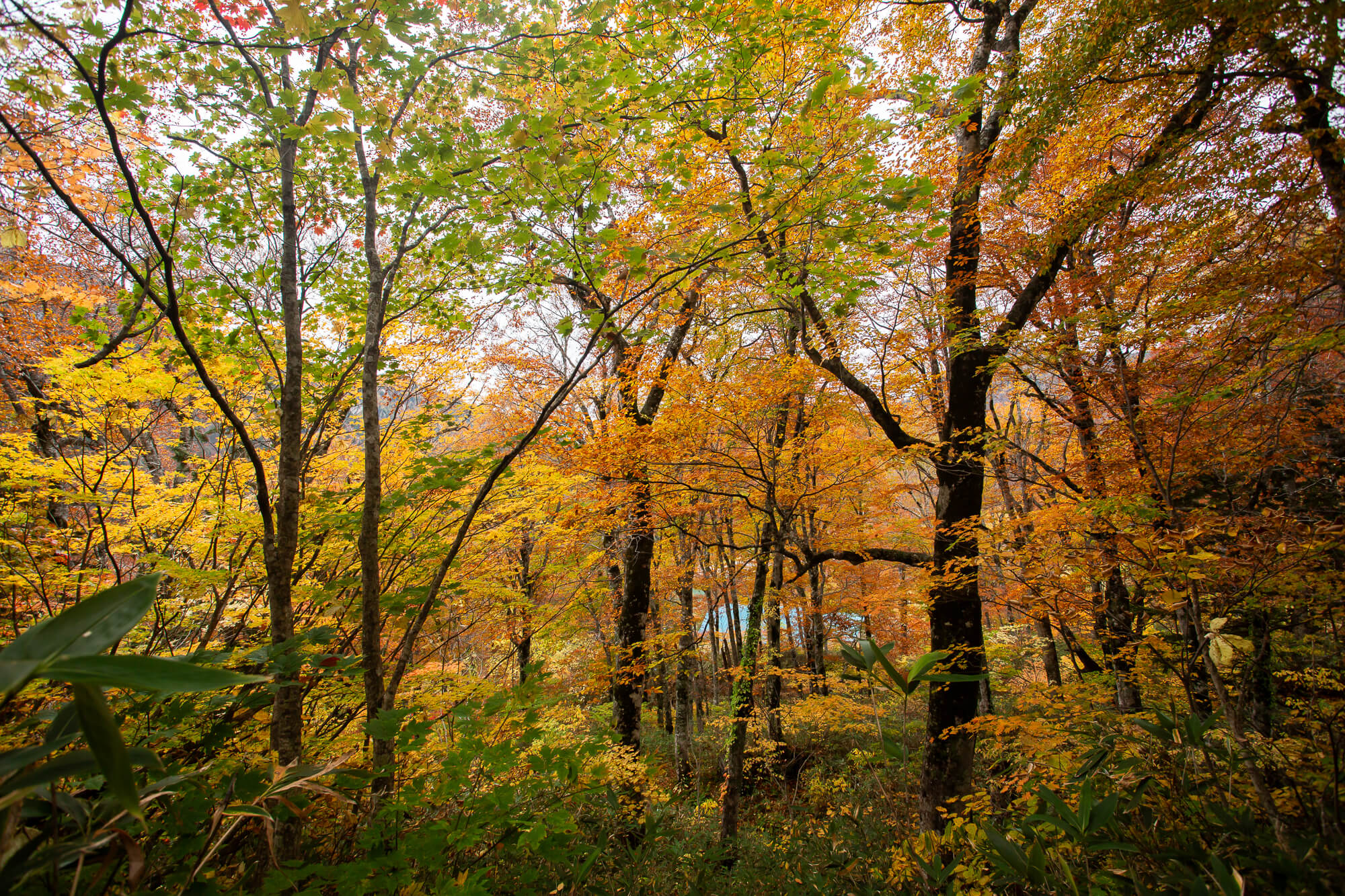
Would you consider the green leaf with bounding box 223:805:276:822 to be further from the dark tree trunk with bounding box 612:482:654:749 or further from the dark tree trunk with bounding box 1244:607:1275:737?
the dark tree trunk with bounding box 1244:607:1275:737

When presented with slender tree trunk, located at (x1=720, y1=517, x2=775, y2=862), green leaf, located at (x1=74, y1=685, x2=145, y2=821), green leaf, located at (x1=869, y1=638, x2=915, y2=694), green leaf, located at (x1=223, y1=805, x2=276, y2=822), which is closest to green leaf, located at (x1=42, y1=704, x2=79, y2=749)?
green leaf, located at (x1=223, y1=805, x2=276, y2=822)

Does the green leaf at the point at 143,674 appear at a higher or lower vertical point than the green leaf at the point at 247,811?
higher

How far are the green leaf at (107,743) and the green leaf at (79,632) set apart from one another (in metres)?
0.05

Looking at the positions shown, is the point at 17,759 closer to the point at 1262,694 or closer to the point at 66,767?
the point at 66,767

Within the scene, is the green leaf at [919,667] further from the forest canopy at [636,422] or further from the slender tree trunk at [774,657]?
the slender tree trunk at [774,657]

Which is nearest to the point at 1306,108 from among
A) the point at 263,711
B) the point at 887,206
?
the point at 887,206

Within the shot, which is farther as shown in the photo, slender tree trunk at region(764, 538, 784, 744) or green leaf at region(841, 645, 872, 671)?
slender tree trunk at region(764, 538, 784, 744)

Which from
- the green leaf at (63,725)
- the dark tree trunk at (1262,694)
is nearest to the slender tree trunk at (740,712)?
the dark tree trunk at (1262,694)

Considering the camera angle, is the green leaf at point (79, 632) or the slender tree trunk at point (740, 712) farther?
the slender tree trunk at point (740, 712)

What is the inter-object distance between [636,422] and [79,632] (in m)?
6.15

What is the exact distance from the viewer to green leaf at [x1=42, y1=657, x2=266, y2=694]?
0.48m

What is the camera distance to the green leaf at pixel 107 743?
52 cm

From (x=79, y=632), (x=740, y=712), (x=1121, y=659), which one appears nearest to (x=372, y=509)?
(x=79, y=632)

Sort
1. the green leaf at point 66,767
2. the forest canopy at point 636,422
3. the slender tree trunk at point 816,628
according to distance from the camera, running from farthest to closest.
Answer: the slender tree trunk at point 816,628
the forest canopy at point 636,422
the green leaf at point 66,767
